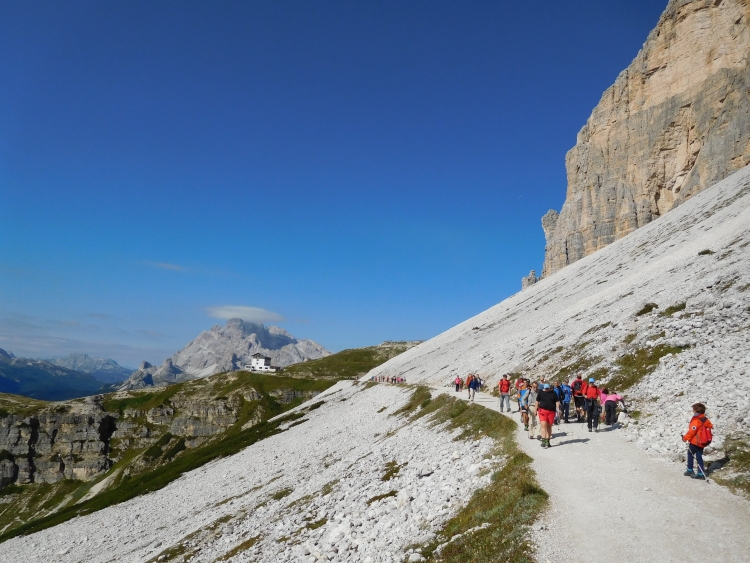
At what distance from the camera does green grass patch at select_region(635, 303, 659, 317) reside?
103ft

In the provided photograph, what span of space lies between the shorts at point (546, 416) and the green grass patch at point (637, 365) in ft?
23.6

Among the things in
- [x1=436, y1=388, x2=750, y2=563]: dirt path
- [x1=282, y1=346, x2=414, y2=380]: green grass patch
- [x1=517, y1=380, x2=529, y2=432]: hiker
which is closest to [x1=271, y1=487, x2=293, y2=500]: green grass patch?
[x1=517, y1=380, x2=529, y2=432]: hiker

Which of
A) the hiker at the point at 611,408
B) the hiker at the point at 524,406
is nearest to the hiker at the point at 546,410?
the hiker at the point at 524,406

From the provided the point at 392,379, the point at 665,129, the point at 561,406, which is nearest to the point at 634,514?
the point at 561,406

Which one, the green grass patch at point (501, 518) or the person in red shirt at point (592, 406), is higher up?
the person in red shirt at point (592, 406)

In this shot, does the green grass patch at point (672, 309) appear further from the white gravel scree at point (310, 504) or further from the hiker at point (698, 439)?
the hiker at point (698, 439)

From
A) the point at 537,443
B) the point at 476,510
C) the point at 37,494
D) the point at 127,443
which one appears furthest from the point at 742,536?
the point at 37,494

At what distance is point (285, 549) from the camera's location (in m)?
17.4

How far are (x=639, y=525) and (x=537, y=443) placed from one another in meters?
7.66

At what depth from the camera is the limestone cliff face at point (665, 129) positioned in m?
103

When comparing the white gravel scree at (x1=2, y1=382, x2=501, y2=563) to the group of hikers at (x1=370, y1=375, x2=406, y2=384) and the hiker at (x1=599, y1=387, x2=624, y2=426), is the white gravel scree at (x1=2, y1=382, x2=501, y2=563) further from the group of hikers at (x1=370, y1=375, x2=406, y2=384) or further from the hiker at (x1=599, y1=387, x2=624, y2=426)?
the group of hikers at (x1=370, y1=375, x2=406, y2=384)

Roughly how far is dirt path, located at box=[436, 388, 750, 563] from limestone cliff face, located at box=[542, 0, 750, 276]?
114296 millimetres

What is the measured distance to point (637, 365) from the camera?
77.8ft

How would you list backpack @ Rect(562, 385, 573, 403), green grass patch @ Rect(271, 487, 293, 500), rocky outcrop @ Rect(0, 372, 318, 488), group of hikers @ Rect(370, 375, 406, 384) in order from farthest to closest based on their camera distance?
rocky outcrop @ Rect(0, 372, 318, 488), group of hikers @ Rect(370, 375, 406, 384), green grass patch @ Rect(271, 487, 293, 500), backpack @ Rect(562, 385, 573, 403)
